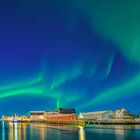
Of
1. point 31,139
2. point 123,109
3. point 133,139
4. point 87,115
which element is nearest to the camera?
point 133,139

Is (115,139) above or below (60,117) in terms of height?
below

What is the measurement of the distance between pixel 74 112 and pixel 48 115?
1499cm

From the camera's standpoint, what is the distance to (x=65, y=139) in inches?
2167

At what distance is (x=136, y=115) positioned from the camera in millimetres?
170750

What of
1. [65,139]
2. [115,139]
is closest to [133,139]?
[115,139]

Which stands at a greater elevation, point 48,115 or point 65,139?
point 48,115

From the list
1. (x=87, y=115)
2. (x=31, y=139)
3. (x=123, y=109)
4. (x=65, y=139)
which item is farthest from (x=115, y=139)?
(x=87, y=115)

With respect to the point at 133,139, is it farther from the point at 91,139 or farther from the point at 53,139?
the point at 53,139

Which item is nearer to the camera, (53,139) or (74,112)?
(53,139)

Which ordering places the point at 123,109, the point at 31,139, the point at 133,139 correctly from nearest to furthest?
the point at 133,139, the point at 31,139, the point at 123,109

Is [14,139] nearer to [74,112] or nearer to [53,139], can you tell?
[53,139]

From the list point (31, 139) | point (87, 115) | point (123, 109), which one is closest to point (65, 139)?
point (31, 139)

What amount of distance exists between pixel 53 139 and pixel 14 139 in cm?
611

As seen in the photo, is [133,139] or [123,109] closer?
[133,139]
